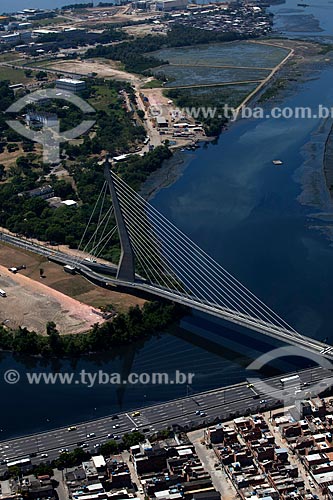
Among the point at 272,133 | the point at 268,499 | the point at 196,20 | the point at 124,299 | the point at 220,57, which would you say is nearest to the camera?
the point at 268,499

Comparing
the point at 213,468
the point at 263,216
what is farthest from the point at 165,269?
the point at 213,468

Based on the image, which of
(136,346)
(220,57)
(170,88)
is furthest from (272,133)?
(136,346)

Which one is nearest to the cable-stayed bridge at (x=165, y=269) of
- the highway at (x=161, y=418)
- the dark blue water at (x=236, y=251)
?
the dark blue water at (x=236, y=251)

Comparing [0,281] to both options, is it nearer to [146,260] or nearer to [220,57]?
[146,260]

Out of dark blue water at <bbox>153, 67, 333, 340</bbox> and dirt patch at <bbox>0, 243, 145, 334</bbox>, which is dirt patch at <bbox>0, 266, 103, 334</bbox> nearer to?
dirt patch at <bbox>0, 243, 145, 334</bbox>

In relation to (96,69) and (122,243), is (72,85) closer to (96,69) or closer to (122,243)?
(96,69)

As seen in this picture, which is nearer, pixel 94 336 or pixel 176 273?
pixel 94 336
